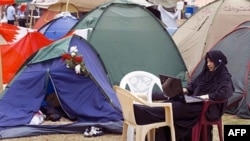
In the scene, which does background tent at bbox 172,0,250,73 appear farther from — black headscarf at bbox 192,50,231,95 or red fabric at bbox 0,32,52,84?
black headscarf at bbox 192,50,231,95

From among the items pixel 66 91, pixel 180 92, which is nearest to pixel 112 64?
pixel 66 91

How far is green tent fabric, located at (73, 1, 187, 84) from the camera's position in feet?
28.0

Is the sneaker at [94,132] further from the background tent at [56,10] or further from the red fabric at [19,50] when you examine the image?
the background tent at [56,10]

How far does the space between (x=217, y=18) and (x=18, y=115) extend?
14.0 feet

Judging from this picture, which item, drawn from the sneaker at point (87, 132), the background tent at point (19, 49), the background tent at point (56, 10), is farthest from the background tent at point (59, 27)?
the sneaker at point (87, 132)

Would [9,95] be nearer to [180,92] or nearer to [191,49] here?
[180,92]

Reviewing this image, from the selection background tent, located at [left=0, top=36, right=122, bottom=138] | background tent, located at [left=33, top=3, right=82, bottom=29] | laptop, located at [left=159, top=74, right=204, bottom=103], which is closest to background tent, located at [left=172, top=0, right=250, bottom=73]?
background tent, located at [left=0, top=36, right=122, bottom=138]

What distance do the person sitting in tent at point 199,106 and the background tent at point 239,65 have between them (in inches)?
80.0

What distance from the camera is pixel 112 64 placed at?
27.8 feet

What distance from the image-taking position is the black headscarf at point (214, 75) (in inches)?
220

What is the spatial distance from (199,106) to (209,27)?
13.8 feet

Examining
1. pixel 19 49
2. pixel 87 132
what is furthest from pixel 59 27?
pixel 87 132

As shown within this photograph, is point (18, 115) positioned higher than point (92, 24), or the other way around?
point (92, 24)

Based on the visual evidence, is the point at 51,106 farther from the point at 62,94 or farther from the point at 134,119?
the point at 134,119
